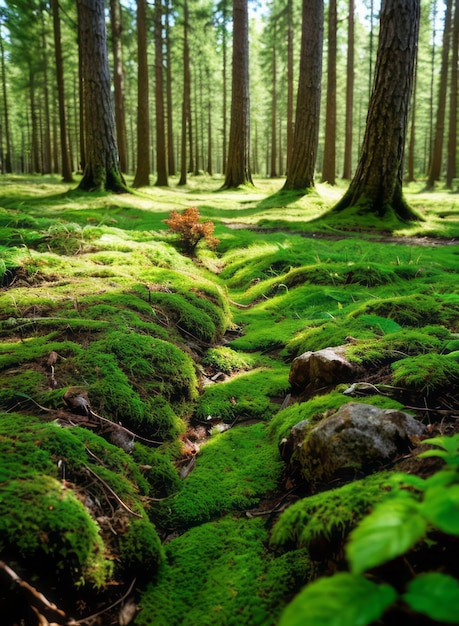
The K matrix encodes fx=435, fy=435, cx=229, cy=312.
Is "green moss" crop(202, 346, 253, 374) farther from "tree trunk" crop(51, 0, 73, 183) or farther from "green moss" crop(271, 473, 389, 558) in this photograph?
"tree trunk" crop(51, 0, 73, 183)

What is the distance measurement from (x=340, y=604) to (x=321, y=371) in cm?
222

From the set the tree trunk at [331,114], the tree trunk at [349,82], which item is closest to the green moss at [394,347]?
the tree trunk at [331,114]

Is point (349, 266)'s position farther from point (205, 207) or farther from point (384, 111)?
point (205, 207)

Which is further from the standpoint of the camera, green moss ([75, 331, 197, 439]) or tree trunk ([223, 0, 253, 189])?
tree trunk ([223, 0, 253, 189])

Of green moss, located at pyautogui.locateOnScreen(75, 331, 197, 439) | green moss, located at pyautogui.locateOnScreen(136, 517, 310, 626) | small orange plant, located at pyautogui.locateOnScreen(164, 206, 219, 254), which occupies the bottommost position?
green moss, located at pyautogui.locateOnScreen(136, 517, 310, 626)

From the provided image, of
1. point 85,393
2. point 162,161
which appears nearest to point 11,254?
point 85,393

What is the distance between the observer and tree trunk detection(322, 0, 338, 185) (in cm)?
1806

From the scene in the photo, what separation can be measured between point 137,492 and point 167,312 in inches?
82.0

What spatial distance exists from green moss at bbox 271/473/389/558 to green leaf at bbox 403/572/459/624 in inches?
32.5

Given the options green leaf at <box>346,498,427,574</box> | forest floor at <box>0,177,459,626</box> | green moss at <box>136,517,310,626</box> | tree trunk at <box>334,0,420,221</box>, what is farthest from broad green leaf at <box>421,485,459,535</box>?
tree trunk at <box>334,0,420,221</box>

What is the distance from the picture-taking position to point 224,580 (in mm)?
1678

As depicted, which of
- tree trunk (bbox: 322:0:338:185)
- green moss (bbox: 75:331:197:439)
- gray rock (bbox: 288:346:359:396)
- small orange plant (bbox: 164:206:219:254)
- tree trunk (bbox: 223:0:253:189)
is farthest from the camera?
tree trunk (bbox: 322:0:338:185)

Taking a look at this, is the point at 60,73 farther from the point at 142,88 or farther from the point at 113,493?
the point at 113,493

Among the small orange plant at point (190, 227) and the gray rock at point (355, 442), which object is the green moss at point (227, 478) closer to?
the gray rock at point (355, 442)
